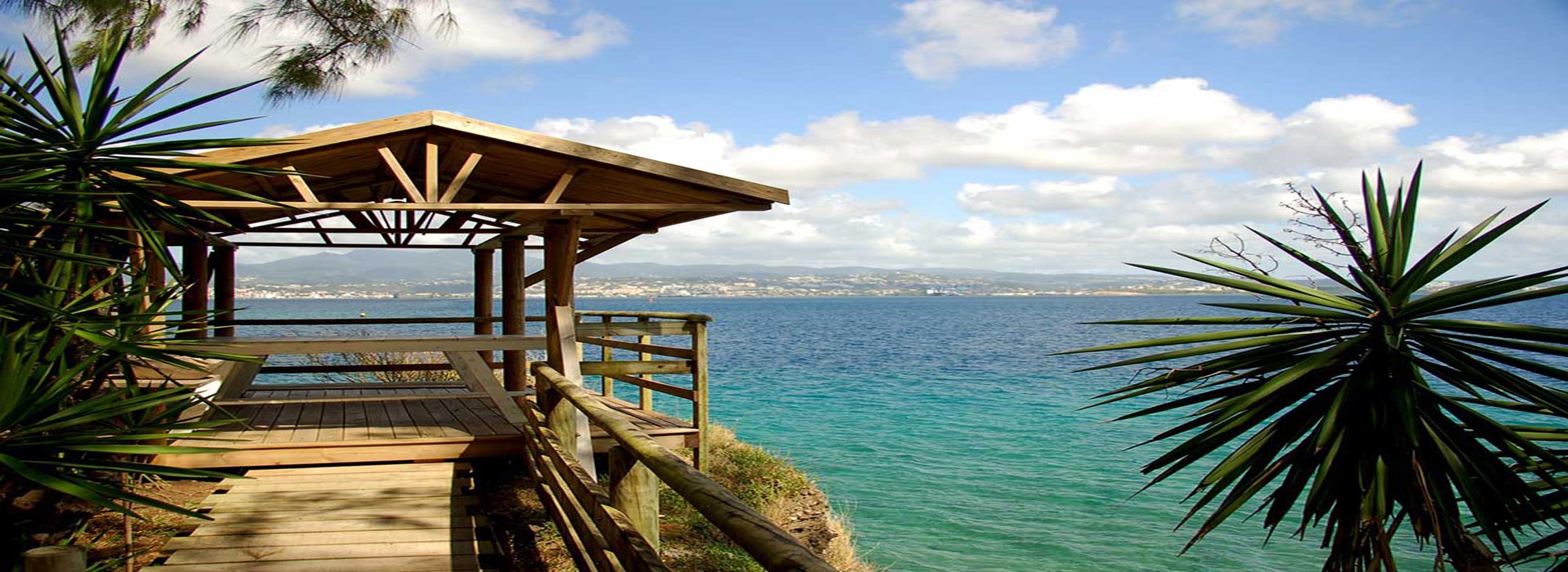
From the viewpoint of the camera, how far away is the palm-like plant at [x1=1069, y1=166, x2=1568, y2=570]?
3162mm

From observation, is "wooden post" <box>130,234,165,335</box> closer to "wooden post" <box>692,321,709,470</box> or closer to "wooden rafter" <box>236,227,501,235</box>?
"wooden rafter" <box>236,227,501,235</box>

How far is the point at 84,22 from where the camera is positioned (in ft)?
29.4

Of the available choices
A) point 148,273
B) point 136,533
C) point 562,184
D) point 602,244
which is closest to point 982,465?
point 602,244

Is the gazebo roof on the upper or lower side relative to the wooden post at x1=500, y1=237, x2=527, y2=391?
upper

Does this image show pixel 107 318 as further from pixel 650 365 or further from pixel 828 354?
pixel 828 354

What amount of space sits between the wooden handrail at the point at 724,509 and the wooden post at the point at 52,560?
5.19 ft

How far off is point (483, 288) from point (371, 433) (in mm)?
4737

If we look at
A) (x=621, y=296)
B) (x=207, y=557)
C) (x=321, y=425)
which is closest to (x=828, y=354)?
(x=321, y=425)

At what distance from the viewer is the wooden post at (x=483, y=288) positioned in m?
11.3

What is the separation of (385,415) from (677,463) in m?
5.84

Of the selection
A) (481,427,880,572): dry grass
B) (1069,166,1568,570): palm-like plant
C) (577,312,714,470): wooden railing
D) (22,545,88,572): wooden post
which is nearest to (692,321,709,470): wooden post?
(577,312,714,470): wooden railing

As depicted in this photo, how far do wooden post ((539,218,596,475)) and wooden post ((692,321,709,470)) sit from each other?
3.31 ft

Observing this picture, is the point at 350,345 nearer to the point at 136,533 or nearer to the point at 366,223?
the point at 136,533

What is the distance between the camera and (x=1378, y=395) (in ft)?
11.0
